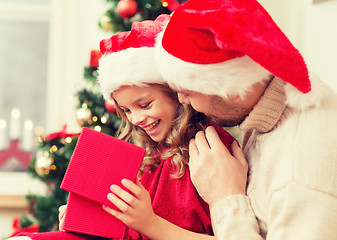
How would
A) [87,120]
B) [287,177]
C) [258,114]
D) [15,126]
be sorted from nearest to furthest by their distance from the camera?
1. [287,177]
2. [258,114]
3. [87,120]
4. [15,126]

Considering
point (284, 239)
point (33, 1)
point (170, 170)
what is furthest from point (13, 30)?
point (284, 239)

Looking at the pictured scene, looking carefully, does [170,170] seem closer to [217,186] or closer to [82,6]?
[217,186]

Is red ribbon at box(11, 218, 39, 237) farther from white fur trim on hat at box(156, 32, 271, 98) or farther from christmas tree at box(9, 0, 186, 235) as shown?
white fur trim on hat at box(156, 32, 271, 98)

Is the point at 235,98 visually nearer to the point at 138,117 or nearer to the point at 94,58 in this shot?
the point at 138,117

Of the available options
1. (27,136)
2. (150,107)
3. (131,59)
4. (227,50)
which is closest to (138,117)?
(150,107)

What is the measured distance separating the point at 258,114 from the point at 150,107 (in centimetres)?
33

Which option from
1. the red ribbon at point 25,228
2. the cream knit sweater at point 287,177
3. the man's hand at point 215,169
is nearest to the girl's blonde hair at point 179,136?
the man's hand at point 215,169

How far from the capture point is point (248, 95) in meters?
0.84

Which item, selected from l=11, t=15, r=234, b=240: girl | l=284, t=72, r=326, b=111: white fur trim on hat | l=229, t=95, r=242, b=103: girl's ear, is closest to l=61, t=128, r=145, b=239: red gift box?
l=11, t=15, r=234, b=240: girl

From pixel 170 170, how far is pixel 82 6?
5.01ft

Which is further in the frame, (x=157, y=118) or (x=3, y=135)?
(x=3, y=135)

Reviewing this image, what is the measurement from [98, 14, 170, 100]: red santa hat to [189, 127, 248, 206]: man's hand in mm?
230

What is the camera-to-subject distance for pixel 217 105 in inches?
34.4

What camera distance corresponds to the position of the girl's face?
3.55 feet
